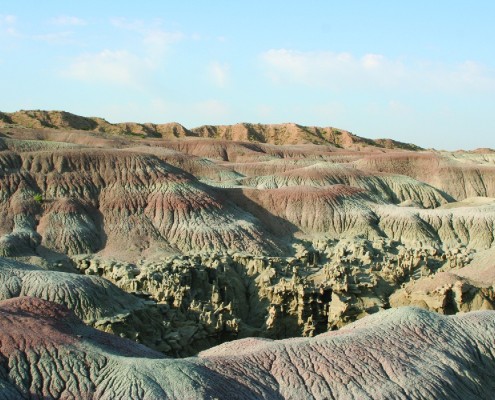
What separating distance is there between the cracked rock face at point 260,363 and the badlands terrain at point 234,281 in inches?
1.3

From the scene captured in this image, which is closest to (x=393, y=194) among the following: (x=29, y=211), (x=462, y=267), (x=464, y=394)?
(x=462, y=267)

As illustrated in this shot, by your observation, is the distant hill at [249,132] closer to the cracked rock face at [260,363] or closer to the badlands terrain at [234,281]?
the badlands terrain at [234,281]

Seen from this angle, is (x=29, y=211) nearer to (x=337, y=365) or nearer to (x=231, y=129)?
(x=337, y=365)

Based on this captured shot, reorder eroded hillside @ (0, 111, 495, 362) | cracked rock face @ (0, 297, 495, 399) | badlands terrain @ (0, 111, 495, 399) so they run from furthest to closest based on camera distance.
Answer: eroded hillside @ (0, 111, 495, 362)
badlands terrain @ (0, 111, 495, 399)
cracked rock face @ (0, 297, 495, 399)

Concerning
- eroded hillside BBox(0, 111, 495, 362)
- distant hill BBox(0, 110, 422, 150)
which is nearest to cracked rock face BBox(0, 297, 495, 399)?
eroded hillside BBox(0, 111, 495, 362)

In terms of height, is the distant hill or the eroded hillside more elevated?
the distant hill

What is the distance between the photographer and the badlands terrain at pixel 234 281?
13.9 m

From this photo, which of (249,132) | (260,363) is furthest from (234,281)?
(249,132)

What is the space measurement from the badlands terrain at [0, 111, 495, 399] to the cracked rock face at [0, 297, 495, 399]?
0.03m

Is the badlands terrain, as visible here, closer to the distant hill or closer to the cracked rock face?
the cracked rock face

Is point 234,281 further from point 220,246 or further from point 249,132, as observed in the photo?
point 249,132

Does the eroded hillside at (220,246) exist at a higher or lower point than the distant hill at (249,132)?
lower

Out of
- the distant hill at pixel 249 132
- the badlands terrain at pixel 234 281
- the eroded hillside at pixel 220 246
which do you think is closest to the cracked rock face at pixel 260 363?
the badlands terrain at pixel 234 281

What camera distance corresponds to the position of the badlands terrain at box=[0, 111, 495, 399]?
13.9 m
